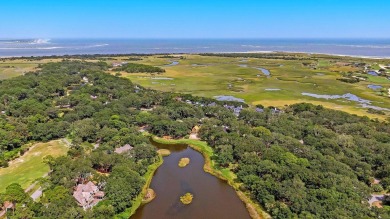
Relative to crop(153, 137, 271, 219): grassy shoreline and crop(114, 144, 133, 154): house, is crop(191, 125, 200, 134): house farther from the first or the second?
crop(114, 144, 133, 154): house

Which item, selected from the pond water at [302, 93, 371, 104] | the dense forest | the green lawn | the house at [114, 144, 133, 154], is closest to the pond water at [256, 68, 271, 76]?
the pond water at [302, 93, 371, 104]

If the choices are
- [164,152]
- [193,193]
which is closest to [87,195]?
[193,193]

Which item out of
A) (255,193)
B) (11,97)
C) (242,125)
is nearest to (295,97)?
(242,125)

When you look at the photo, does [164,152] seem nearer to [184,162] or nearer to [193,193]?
[184,162]

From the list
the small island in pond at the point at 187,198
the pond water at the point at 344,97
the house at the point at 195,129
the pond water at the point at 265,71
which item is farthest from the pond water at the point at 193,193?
the pond water at the point at 265,71

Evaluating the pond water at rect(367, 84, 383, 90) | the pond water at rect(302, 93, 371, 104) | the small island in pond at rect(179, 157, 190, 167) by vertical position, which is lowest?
the small island in pond at rect(179, 157, 190, 167)
